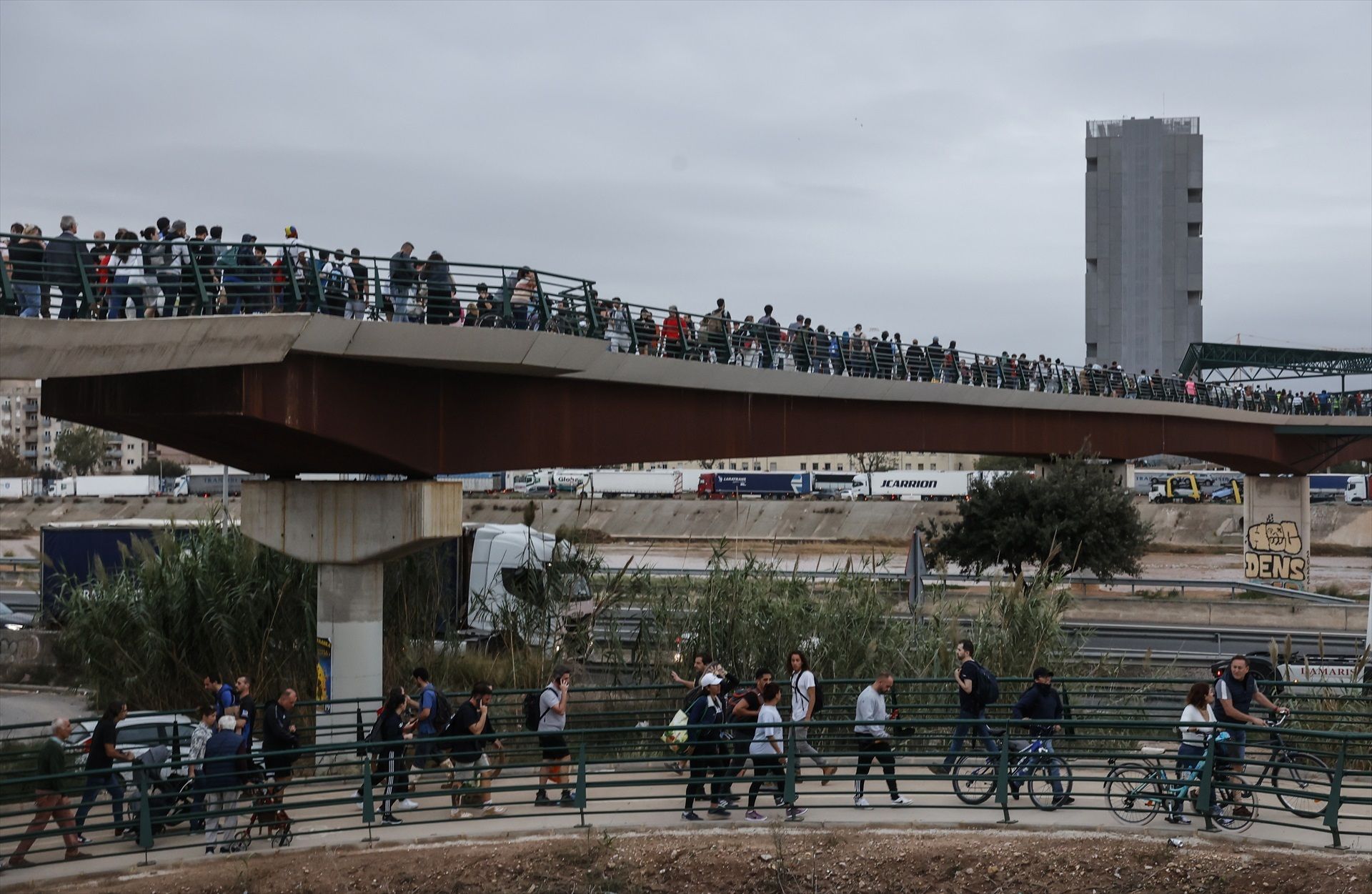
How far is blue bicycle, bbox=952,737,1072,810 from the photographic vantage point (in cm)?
1423

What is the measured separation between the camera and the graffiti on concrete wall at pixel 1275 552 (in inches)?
2132

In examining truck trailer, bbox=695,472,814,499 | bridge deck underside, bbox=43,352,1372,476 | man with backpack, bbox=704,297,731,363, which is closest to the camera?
bridge deck underside, bbox=43,352,1372,476

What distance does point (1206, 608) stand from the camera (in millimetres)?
38000

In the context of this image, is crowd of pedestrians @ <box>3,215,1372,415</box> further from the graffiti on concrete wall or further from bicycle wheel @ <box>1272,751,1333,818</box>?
the graffiti on concrete wall

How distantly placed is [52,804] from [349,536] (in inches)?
247

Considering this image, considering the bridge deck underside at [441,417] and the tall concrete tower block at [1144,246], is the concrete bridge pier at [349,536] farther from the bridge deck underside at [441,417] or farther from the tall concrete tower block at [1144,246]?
the tall concrete tower block at [1144,246]

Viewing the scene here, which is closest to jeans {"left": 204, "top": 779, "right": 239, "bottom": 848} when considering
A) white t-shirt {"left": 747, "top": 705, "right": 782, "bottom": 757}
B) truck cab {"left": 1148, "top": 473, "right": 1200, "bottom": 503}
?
white t-shirt {"left": 747, "top": 705, "right": 782, "bottom": 757}

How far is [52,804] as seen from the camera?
47.1 ft

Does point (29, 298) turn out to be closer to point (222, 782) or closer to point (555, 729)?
point (222, 782)

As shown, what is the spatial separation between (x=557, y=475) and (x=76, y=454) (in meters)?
68.1

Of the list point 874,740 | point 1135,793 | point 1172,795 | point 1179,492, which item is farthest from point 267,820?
point 1179,492

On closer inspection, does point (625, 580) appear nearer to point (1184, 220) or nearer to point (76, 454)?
point (1184, 220)

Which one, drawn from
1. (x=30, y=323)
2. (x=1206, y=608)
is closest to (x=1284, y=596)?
(x=1206, y=608)

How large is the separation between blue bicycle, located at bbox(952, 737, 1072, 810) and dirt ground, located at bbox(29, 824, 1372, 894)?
669 millimetres
